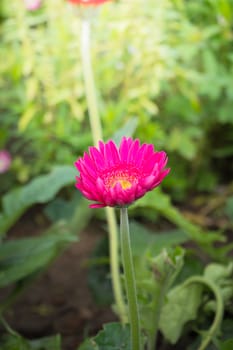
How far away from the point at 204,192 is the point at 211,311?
1064mm

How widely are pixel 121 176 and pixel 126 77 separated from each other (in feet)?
3.98

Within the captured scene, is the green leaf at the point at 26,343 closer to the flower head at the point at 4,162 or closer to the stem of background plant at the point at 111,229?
the stem of background plant at the point at 111,229

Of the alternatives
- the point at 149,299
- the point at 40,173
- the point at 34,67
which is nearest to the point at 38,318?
the point at 149,299

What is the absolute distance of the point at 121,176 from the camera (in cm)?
93

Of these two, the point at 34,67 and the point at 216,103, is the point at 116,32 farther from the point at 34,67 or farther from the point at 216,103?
the point at 216,103

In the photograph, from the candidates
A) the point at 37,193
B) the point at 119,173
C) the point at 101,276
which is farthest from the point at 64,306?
the point at 119,173

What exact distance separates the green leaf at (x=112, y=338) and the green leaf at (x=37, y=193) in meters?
0.46

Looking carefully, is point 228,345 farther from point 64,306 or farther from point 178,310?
point 64,306

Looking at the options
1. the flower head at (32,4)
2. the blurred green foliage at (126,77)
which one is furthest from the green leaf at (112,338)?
the flower head at (32,4)

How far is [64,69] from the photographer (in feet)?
6.72

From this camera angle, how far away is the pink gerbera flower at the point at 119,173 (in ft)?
2.73

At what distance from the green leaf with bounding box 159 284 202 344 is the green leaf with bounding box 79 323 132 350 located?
18 centimetres

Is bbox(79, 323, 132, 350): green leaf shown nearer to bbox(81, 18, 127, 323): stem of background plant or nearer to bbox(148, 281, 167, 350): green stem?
bbox(148, 281, 167, 350): green stem

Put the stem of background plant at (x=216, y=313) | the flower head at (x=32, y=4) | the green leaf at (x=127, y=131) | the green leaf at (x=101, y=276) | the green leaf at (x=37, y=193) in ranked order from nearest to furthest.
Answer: the stem of background plant at (x=216, y=313), the green leaf at (x=127, y=131), the green leaf at (x=37, y=193), the green leaf at (x=101, y=276), the flower head at (x=32, y=4)
